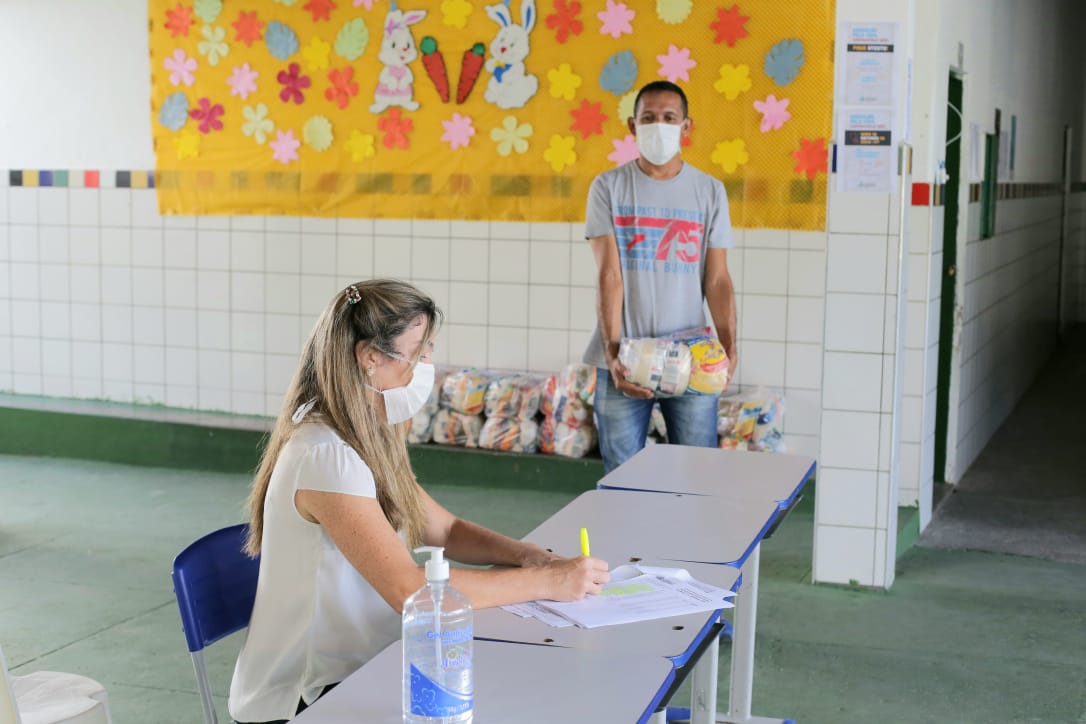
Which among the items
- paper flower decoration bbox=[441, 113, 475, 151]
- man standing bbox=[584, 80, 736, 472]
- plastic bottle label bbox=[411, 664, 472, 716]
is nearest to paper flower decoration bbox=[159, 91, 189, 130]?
paper flower decoration bbox=[441, 113, 475, 151]

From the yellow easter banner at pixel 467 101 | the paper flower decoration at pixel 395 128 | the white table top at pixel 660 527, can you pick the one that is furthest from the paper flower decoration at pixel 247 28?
the white table top at pixel 660 527

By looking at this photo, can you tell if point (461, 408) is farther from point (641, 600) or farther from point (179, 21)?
point (641, 600)

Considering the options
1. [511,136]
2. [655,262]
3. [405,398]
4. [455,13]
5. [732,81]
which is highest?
[455,13]

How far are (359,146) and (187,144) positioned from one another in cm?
111

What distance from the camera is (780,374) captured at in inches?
259

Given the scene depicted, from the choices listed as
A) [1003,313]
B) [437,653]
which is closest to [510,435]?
[1003,313]

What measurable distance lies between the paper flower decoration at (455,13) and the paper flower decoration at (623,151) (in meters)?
1.04

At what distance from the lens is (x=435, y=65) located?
22.9 feet

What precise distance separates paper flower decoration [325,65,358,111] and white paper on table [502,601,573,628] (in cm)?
511

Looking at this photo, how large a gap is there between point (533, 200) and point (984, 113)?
246 cm

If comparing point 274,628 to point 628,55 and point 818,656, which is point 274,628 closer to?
point 818,656

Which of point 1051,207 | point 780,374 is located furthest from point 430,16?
point 1051,207

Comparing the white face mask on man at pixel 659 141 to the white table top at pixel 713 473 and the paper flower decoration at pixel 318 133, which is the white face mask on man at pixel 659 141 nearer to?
the white table top at pixel 713 473

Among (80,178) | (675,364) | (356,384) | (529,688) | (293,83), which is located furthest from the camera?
(80,178)
